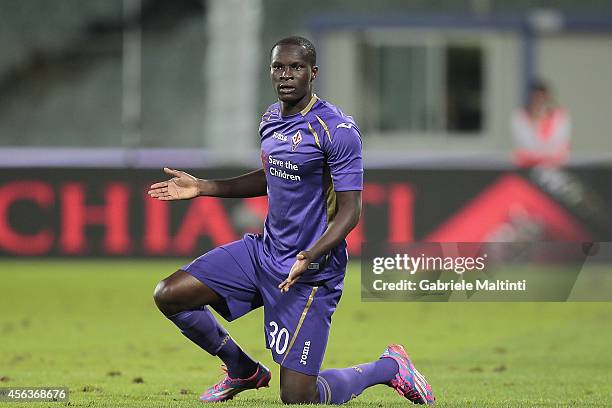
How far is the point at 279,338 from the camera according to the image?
7.07m

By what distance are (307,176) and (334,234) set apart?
0.38 meters

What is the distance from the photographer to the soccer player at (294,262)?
694 cm

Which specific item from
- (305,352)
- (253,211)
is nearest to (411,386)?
(305,352)

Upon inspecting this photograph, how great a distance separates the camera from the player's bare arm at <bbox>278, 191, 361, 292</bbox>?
6688 mm

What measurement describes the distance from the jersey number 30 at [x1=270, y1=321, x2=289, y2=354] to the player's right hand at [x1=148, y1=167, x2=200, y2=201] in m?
0.83

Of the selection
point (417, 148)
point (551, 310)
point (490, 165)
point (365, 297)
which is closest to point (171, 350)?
point (365, 297)

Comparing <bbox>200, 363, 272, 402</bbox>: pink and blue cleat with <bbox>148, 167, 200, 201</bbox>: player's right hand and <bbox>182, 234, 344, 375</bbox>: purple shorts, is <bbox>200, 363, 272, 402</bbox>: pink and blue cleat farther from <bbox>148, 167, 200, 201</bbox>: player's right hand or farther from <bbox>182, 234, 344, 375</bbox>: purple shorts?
<bbox>148, 167, 200, 201</bbox>: player's right hand

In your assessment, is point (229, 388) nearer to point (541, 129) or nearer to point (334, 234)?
point (334, 234)

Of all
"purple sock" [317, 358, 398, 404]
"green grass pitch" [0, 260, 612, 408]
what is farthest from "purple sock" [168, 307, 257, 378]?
"purple sock" [317, 358, 398, 404]

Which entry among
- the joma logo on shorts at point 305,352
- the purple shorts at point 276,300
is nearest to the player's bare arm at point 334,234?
the purple shorts at point 276,300

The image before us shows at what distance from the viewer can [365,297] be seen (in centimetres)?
778

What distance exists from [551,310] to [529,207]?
2.68 meters

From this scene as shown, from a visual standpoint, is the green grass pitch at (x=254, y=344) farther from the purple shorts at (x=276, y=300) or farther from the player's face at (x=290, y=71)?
the player's face at (x=290, y=71)

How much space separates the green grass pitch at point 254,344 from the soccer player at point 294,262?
0.24 meters
